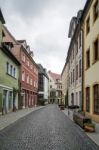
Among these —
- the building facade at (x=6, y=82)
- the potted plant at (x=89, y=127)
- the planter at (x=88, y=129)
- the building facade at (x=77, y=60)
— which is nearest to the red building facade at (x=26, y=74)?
the building facade at (x=6, y=82)

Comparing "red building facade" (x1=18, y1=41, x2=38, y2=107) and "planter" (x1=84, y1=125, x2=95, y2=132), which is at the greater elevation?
"red building facade" (x1=18, y1=41, x2=38, y2=107)

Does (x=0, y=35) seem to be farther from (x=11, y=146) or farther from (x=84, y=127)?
(x=11, y=146)

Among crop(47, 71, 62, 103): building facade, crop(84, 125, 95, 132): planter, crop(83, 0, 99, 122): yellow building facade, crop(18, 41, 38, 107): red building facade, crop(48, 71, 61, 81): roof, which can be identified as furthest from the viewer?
crop(48, 71, 61, 81): roof

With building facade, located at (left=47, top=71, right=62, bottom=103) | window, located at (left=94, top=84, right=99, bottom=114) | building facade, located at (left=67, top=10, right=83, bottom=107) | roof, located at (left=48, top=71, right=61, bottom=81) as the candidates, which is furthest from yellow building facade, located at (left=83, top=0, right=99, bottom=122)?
roof, located at (left=48, top=71, right=61, bottom=81)

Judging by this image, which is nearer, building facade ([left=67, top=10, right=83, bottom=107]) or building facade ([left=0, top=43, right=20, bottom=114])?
building facade ([left=0, top=43, right=20, bottom=114])

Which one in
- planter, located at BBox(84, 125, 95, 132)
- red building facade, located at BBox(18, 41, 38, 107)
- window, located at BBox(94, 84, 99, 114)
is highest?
red building facade, located at BBox(18, 41, 38, 107)

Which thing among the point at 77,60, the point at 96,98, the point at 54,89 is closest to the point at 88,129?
the point at 96,98

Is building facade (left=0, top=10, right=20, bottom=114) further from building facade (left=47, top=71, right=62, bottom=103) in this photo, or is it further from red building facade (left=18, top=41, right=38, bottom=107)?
building facade (left=47, top=71, right=62, bottom=103)

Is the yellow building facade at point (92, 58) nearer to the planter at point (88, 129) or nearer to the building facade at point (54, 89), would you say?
the planter at point (88, 129)

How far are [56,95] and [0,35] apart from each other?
97585 millimetres

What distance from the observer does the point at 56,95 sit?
12544 cm

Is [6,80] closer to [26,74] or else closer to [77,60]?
[77,60]

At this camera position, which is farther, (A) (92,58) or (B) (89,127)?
(A) (92,58)

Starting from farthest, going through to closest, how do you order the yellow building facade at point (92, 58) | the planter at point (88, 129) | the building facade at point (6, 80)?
the building facade at point (6, 80) → the yellow building facade at point (92, 58) → the planter at point (88, 129)
